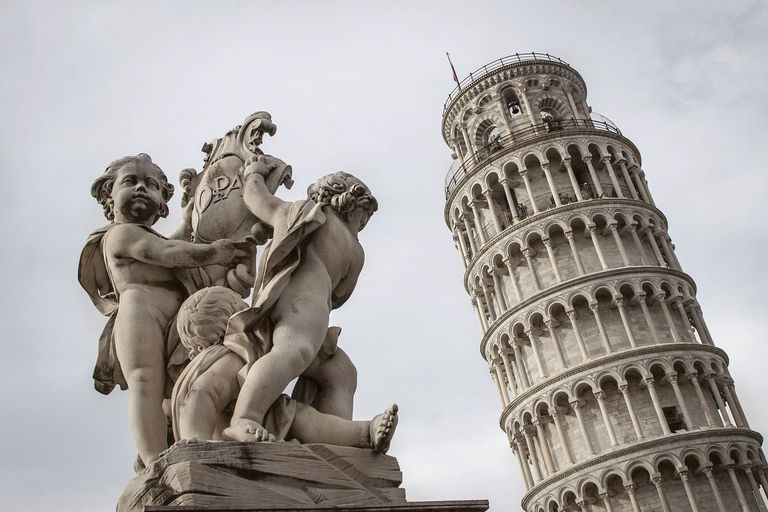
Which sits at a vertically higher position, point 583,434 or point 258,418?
point 583,434

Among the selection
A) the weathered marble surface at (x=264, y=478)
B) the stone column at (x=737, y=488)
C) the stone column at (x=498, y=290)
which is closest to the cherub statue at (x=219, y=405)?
the weathered marble surface at (x=264, y=478)

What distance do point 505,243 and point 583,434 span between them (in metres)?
8.39

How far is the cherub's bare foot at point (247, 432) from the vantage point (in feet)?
10.5

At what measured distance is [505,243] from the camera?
115 feet

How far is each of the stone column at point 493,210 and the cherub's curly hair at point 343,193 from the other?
3210 cm

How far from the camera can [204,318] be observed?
361cm

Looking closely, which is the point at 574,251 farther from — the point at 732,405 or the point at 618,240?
the point at 732,405

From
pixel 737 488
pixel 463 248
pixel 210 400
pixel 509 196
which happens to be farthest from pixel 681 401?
pixel 210 400

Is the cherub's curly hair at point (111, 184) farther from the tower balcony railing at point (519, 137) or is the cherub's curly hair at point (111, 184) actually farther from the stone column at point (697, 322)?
the tower balcony railing at point (519, 137)

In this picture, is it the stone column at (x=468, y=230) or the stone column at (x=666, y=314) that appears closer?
the stone column at (x=666, y=314)

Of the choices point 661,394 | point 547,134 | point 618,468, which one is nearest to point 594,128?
point 547,134

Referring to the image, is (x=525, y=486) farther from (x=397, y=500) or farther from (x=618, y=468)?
(x=397, y=500)

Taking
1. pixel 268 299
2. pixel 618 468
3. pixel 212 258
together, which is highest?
Result: pixel 618 468

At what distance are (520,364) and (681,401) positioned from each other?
20.2ft
